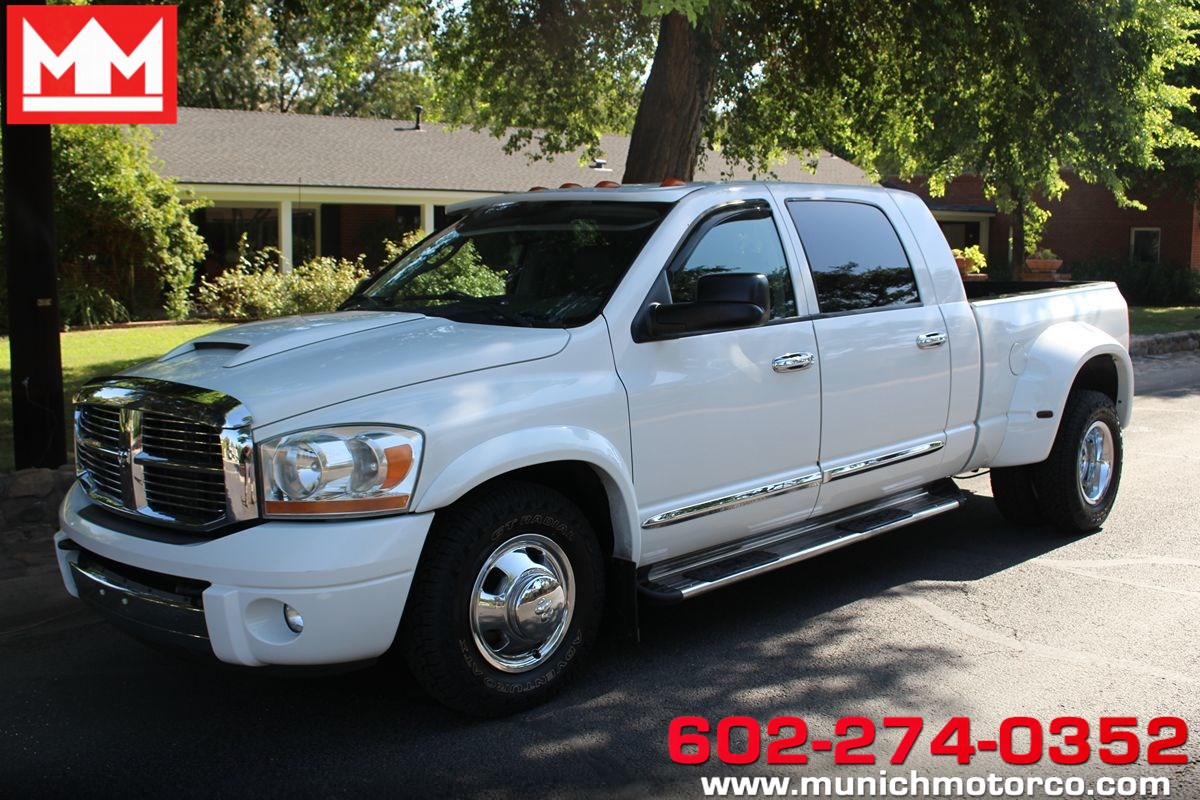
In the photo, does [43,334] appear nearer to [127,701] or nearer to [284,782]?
[127,701]

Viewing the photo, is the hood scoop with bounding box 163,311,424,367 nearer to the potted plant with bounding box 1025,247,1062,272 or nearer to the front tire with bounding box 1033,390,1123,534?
the front tire with bounding box 1033,390,1123,534

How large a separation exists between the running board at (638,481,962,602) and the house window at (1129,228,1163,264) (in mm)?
28882

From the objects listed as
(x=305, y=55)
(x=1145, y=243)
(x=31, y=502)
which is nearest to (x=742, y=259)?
(x=31, y=502)

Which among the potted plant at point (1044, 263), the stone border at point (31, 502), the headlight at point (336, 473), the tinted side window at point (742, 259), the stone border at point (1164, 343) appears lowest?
the stone border at point (31, 502)

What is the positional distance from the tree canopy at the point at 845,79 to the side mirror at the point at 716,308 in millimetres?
6261

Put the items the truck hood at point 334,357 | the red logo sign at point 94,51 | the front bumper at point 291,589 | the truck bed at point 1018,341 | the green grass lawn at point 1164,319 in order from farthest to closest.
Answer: the green grass lawn at point 1164,319, the red logo sign at point 94,51, the truck bed at point 1018,341, the truck hood at point 334,357, the front bumper at point 291,589

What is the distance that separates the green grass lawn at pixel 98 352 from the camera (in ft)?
35.7

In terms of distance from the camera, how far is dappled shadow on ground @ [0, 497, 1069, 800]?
3.92 meters

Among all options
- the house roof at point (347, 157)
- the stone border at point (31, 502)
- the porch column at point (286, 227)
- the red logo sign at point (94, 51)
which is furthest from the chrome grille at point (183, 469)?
the porch column at point (286, 227)

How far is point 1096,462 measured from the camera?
7059mm

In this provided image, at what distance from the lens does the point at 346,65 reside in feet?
50.0

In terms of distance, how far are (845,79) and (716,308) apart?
1099 cm

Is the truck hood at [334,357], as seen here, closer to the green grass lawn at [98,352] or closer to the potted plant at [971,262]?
the green grass lawn at [98,352]

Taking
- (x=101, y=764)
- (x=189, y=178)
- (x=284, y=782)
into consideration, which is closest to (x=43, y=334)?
(x=101, y=764)
